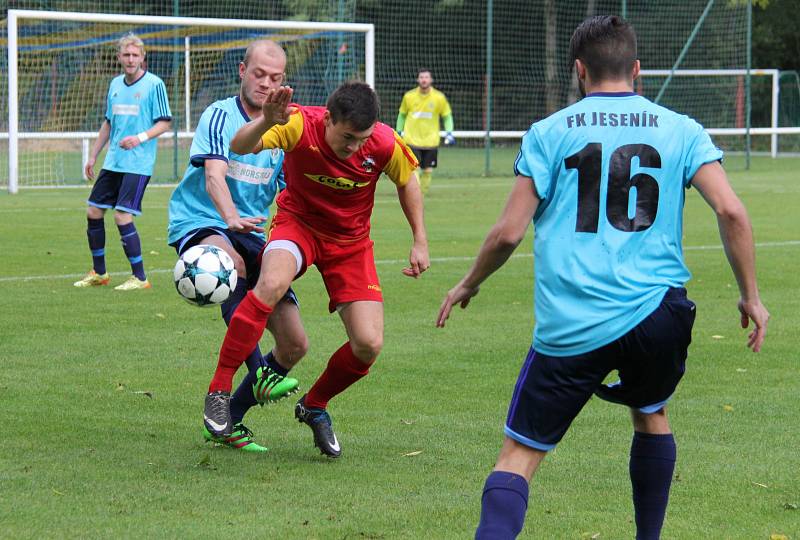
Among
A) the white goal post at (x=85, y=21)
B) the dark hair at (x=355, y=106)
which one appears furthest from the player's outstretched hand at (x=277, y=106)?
the white goal post at (x=85, y=21)

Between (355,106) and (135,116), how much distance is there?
653 centimetres

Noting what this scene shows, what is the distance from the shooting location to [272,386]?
5535 millimetres

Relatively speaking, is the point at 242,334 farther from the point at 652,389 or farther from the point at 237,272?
the point at 652,389

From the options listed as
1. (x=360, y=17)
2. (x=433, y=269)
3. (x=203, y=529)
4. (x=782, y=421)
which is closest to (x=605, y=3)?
(x=360, y=17)

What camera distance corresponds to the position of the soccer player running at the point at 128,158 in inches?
425

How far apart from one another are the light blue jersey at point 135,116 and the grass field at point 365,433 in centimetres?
111

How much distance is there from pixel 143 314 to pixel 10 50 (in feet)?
37.1

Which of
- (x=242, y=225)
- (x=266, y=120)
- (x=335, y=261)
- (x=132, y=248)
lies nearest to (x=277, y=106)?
(x=266, y=120)

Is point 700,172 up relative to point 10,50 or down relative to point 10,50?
down

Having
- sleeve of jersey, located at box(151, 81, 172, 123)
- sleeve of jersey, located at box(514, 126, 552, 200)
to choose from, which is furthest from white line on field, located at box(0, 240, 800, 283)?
sleeve of jersey, located at box(514, 126, 552, 200)

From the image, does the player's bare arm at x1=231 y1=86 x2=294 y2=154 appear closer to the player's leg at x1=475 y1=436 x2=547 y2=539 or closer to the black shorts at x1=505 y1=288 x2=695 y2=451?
the black shorts at x1=505 y1=288 x2=695 y2=451

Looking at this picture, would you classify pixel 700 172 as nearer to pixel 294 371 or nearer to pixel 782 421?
pixel 782 421

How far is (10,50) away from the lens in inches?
758

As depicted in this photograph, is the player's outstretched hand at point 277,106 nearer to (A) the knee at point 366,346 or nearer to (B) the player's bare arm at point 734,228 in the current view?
(A) the knee at point 366,346
